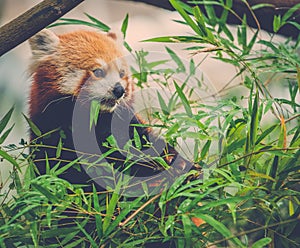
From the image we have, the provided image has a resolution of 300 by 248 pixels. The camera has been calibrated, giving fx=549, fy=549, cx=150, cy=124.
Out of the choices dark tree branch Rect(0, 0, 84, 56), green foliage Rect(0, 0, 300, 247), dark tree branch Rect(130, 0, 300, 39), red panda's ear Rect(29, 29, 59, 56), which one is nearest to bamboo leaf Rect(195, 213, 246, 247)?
green foliage Rect(0, 0, 300, 247)

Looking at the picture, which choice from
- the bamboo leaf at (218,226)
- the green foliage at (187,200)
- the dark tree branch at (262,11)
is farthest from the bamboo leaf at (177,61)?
the bamboo leaf at (218,226)

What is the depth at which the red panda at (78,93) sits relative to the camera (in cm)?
184

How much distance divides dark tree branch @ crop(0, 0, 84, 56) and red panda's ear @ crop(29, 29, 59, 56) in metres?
0.56

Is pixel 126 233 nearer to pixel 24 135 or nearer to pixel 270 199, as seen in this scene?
pixel 270 199

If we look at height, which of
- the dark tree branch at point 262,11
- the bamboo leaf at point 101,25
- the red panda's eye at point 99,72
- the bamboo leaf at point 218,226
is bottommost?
the bamboo leaf at point 218,226

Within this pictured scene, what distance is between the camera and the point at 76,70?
2.01m

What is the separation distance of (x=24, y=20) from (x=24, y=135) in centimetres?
71

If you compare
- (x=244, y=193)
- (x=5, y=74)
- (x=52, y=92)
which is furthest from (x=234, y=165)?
(x=5, y=74)

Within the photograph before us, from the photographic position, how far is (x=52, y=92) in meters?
2.01

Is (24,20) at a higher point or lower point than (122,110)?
higher

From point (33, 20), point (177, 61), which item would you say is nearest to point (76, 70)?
point (177, 61)

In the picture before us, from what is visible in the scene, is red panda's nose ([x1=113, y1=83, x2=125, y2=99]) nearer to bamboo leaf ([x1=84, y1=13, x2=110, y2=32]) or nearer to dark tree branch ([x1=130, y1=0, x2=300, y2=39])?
bamboo leaf ([x1=84, y1=13, x2=110, y2=32])

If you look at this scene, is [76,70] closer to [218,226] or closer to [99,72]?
[99,72]

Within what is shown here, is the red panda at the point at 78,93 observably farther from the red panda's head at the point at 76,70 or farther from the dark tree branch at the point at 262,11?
the dark tree branch at the point at 262,11
